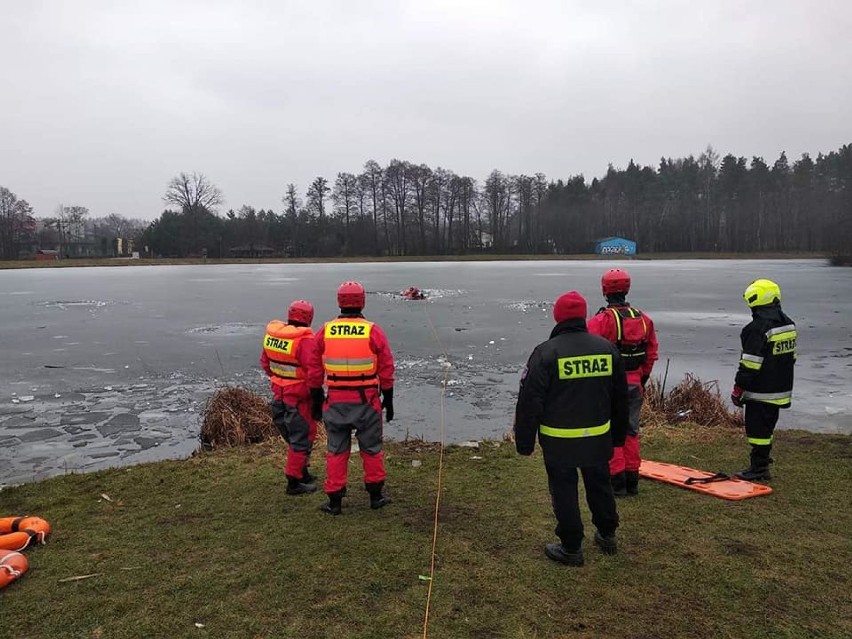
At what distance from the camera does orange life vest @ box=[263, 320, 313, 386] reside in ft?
16.8

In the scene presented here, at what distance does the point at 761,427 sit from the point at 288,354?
4102 mm

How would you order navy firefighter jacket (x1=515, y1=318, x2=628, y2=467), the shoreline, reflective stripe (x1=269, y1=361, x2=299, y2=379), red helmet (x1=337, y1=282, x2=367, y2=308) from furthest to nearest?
the shoreline → reflective stripe (x1=269, y1=361, x2=299, y2=379) → red helmet (x1=337, y1=282, x2=367, y2=308) → navy firefighter jacket (x1=515, y1=318, x2=628, y2=467)

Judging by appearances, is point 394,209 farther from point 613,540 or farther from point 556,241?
point 613,540

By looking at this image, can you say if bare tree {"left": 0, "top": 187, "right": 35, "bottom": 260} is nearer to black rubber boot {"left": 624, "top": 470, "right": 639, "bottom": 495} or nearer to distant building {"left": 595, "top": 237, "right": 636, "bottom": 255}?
distant building {"left": 595, "top": 237, "right": 636, "bottom": 255}

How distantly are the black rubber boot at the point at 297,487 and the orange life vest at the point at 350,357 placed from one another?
3.72ft

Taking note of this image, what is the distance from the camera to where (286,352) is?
16.9ft

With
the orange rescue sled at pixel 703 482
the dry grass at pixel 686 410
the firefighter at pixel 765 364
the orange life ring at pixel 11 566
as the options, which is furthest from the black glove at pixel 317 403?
the firefighter at pixel 765 364

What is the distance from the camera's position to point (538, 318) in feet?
70.5

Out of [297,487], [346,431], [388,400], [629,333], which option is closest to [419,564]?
[346,431]

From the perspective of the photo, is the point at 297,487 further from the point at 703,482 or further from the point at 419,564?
the point at 703,482

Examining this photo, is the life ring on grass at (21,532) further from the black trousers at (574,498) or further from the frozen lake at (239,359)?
the black trousers at (574,498)

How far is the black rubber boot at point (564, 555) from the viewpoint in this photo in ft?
12.9

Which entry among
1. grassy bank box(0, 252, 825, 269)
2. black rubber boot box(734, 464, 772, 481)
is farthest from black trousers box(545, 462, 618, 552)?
grassy bank box(0, 252, 825, 269)

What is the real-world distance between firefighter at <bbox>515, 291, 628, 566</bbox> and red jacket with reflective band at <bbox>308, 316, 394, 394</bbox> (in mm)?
1287
